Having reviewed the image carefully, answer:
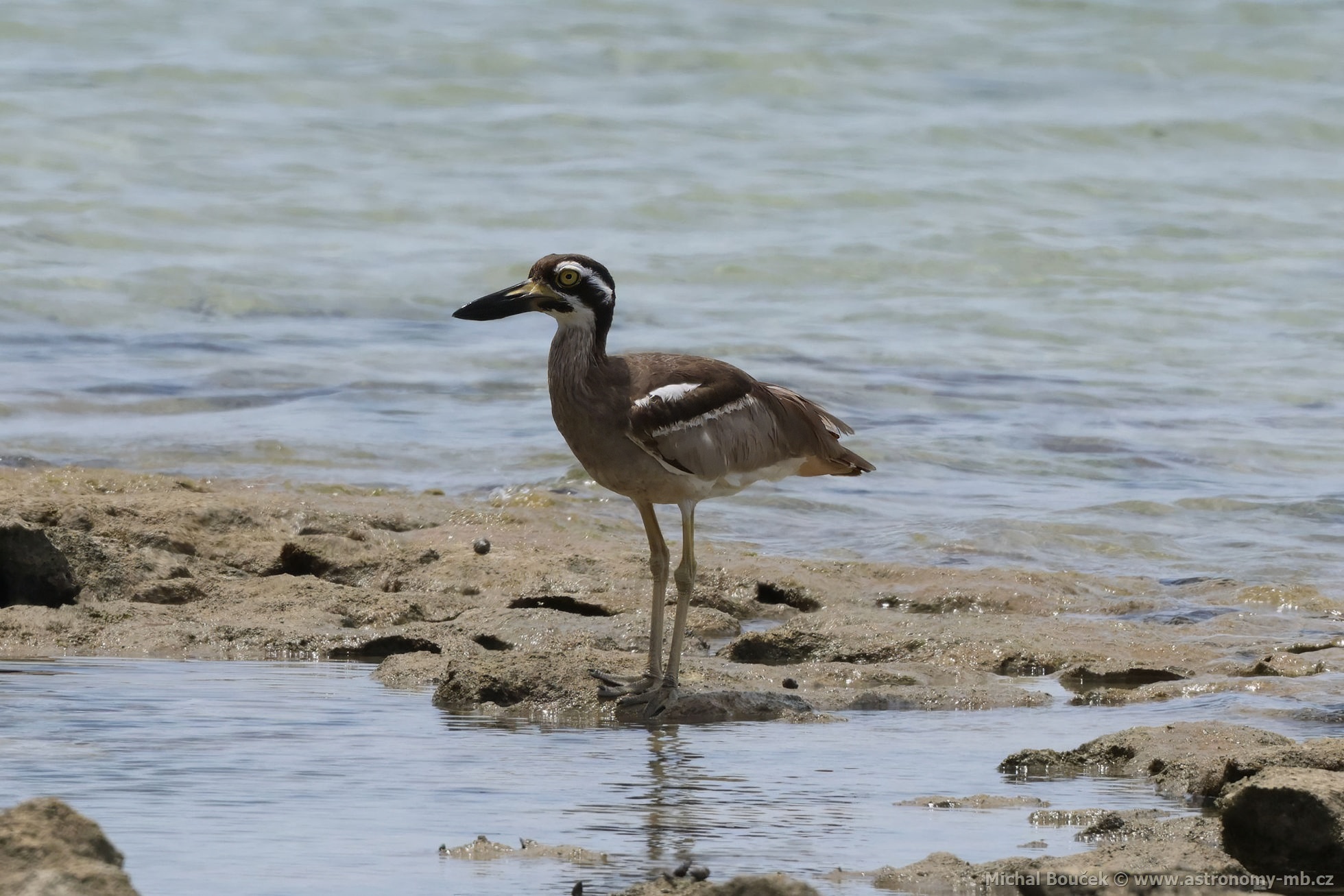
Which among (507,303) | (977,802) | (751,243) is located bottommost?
(977,802)

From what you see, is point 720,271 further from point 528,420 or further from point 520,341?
point 528,420

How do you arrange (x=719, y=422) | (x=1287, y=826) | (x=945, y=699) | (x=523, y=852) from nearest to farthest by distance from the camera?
(x=1287, y=826) < (x=523, y=852) < (x=945, y=699) < (x=719, y=422)

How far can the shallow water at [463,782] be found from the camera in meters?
4.59

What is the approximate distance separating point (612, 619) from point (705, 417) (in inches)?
53.6

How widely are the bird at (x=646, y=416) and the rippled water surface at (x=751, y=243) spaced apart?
10.1ft

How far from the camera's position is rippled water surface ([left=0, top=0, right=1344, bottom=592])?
12.2m

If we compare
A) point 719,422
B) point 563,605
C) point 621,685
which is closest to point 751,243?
point 563,605

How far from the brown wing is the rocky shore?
0.72 metres

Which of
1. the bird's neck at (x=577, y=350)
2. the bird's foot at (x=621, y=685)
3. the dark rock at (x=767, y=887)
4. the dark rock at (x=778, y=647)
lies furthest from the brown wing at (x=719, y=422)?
the dark rock at (x=767, y=887)

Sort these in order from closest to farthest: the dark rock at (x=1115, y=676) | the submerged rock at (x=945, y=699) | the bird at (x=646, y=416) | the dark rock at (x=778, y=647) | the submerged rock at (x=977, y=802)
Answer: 1. the submerged rock at (x=977, y=802)
2. the submerged rock at (x=945, y=699)
3. the bird at (x=646, y=416)
4. the dark rock at (x=1115, y=676)
5. the dark rock at (x=778, y=647)

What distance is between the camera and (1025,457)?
41.9ft

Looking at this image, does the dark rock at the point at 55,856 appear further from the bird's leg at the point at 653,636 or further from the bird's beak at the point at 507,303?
the bird's beak at the point at 507,303

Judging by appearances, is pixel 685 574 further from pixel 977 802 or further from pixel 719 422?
pixel 977 802

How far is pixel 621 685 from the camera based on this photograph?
667cm
